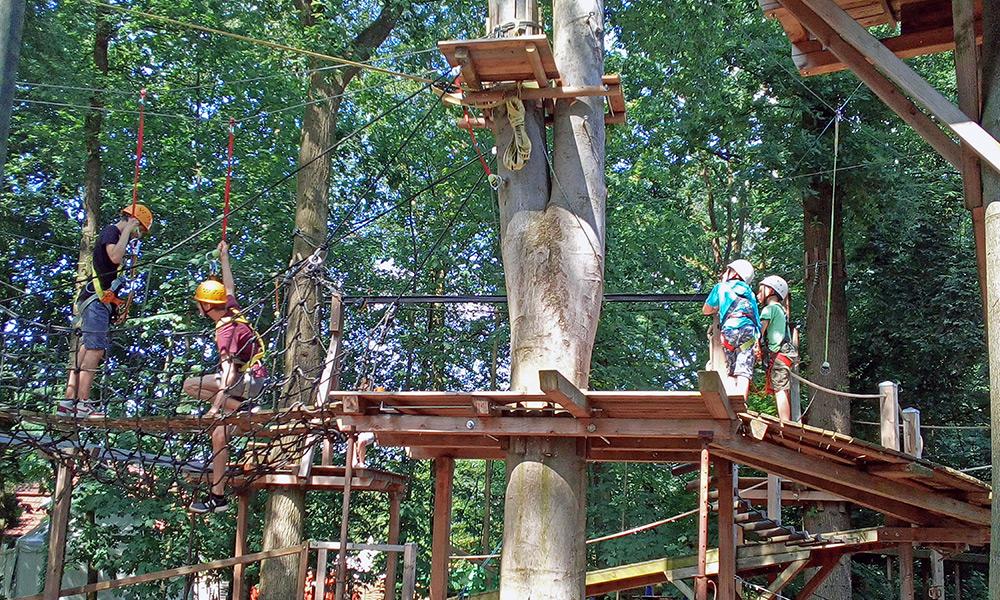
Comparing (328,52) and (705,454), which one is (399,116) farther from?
(705,454)

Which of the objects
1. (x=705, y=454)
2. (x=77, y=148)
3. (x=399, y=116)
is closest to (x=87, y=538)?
(x=77, y=148)

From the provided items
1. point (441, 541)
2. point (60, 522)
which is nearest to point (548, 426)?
point (441, 541)

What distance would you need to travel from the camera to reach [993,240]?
4.27 meters

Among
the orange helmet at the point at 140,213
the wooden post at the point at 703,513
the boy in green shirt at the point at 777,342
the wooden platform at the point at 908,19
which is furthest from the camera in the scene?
the orange helmet at the point at 140,213

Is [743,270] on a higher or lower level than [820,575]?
higher

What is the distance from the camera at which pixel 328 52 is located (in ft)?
38.0

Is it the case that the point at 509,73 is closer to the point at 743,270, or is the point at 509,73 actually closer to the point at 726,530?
the point at 743,270

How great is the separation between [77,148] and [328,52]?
4.07m

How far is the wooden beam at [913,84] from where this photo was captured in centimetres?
452

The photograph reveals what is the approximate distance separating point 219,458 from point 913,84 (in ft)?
18.9

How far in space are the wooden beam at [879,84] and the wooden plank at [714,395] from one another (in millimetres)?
1587

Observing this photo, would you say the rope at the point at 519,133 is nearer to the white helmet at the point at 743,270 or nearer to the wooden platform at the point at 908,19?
the wooden platform at the point at 908,19

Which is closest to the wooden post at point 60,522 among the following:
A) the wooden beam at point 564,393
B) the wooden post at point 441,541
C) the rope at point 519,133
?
the wooden post at point 441,541

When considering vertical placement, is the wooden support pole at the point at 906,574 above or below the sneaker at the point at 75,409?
below
